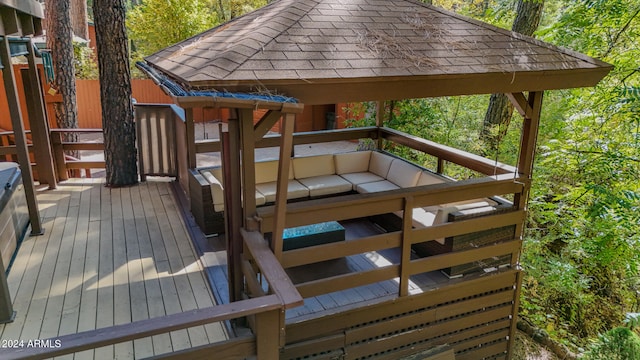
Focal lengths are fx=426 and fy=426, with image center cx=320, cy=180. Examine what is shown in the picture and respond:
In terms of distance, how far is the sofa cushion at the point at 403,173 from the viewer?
531cm

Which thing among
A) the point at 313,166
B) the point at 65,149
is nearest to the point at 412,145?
the point at 313,166

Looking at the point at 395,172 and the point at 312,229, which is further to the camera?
the point at 395,172

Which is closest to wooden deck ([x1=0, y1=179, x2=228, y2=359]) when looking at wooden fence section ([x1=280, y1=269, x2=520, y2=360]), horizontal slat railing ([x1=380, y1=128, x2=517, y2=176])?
wooden fence section ([x1=280, y1=269, x2=520, y2=360])

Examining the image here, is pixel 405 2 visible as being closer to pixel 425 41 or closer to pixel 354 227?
pixel 425 41

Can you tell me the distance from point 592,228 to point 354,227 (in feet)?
11.6

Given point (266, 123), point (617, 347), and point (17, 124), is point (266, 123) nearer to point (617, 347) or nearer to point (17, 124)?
point (17, 124)

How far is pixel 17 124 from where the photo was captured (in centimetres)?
393

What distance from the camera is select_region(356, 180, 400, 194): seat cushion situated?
5.42 m

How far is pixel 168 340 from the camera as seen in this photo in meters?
3.00

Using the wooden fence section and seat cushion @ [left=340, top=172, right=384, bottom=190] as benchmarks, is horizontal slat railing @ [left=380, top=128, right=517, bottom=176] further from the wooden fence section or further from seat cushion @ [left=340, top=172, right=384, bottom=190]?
the wooden fence section

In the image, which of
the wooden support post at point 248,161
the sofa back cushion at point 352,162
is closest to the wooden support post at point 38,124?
the wooden support post at point 248,161

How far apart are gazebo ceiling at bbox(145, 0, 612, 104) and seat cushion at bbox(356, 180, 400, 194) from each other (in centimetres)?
227

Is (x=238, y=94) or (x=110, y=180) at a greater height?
(x=238, y=94)

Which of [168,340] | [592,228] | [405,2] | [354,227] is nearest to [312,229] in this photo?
[354,227]
